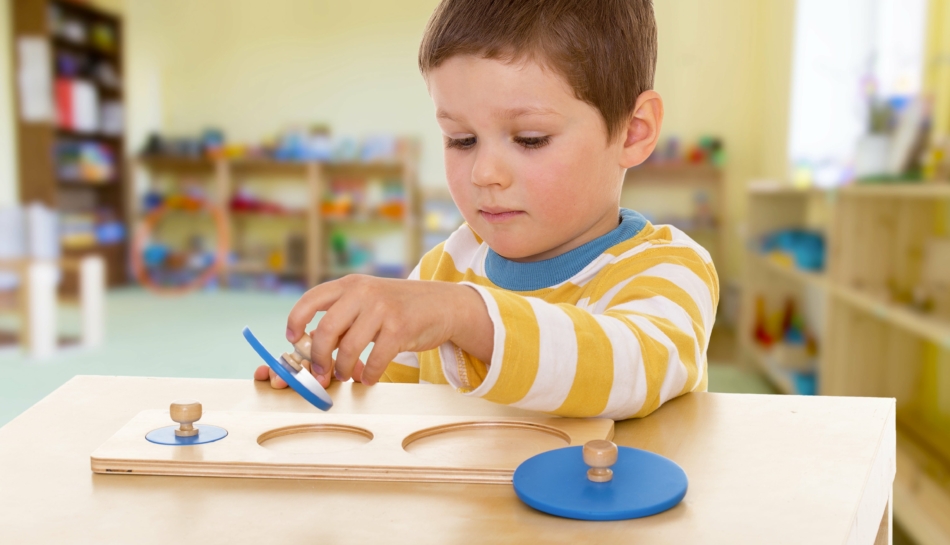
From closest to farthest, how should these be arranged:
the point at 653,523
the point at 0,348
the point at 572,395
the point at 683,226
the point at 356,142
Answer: the point at 653,523 → the point at 572,395 → the point at 0,348 → the point at 683,226 → the point at 356,142

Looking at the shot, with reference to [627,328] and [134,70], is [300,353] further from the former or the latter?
[134,70]

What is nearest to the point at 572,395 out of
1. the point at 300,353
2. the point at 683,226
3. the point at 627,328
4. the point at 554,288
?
the point at 627,328

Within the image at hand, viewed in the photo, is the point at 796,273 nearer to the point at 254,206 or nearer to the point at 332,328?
the point at 332,328

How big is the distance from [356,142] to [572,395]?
573cm

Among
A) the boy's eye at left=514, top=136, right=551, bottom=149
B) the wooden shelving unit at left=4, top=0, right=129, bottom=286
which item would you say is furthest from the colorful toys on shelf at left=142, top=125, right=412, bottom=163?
the boy's eye at left=514, top=136, right=551, bottom=149

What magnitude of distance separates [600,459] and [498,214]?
0.38 meters

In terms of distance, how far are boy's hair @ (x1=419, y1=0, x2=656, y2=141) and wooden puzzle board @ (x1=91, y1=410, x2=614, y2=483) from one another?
33 cm

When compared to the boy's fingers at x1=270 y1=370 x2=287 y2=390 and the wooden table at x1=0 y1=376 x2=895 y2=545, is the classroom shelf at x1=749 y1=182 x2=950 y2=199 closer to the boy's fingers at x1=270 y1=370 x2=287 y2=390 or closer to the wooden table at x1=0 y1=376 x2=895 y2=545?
the wooden table at x1=0 y1=376 x2=895 y2=545

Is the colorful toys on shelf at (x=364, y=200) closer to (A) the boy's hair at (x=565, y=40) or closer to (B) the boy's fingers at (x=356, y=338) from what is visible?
(A) the boy's hair at (x=565, y=40)

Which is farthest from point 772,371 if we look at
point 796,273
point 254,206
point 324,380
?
point 254,206

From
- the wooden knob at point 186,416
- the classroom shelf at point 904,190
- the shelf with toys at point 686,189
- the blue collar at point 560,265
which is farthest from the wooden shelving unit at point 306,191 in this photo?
the wooden knob at point 186,416

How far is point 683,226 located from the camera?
17.2 ft

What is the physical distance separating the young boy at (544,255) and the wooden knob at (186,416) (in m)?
0.08

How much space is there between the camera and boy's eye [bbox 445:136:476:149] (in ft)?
2.43
